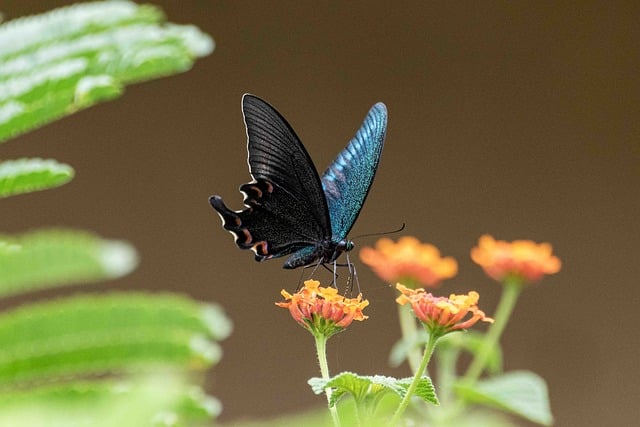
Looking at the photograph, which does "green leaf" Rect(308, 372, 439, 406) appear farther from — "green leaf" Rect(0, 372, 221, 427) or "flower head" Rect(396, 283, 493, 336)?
"green leaf" Rect(0, 372, 221, 427)

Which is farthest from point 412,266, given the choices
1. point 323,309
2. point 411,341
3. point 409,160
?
point 409,160

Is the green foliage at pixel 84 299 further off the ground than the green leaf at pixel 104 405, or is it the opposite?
the green foliage at pixel 84 299

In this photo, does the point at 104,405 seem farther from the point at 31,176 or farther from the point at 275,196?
the point at 275,196

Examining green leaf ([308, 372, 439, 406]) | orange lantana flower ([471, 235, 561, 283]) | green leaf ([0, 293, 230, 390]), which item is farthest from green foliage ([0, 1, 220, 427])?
orange lantana flower ([471, 235, 561, 283])

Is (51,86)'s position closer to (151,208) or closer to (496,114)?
(151,208)

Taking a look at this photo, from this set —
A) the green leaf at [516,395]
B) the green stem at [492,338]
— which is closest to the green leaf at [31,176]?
the green leaf at [516,395]

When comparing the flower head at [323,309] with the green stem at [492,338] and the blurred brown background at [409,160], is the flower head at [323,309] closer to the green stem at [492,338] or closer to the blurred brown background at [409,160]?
the green stem at [492,338]

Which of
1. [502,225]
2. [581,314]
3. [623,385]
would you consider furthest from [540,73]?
[623,385]
